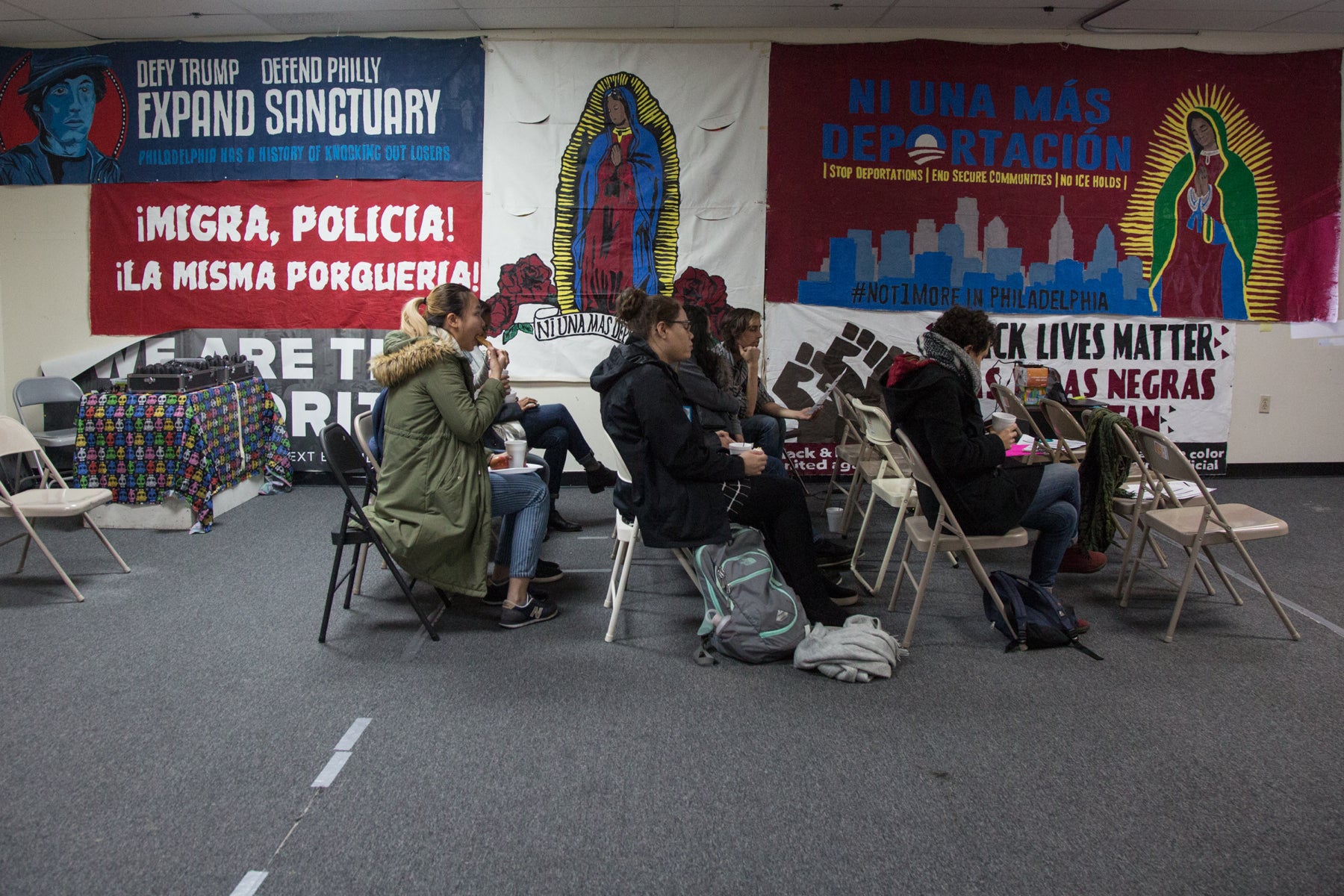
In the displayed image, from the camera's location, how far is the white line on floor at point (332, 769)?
2.27 metres

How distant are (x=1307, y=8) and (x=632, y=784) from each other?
5822 millimetres

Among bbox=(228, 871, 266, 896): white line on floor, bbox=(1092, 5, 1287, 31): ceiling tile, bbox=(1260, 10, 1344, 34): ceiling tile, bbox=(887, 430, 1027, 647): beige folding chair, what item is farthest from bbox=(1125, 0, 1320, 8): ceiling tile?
bbox=(228, 871, 266, 896): white line on floor

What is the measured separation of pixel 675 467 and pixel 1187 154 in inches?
186

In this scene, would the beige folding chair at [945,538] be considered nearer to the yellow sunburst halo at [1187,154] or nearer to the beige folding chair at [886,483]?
the beige folding chair at [886,483]

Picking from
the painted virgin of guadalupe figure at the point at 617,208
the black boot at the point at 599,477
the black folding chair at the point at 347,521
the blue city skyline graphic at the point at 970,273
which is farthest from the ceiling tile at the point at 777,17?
the black folding chair at the point at 347,521

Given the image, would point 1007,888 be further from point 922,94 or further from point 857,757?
point 922,94

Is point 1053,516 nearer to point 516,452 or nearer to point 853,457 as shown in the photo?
point 853,457

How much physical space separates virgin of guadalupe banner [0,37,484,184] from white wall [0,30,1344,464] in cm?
29

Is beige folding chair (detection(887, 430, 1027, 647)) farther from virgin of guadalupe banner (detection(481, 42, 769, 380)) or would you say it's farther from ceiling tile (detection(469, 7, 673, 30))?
ceiling tile (detection(469, 7, 673, 30))

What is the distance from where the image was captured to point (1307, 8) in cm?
520

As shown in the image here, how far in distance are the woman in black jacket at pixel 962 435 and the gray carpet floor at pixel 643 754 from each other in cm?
51

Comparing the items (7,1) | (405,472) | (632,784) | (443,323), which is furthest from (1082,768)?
(7,1)

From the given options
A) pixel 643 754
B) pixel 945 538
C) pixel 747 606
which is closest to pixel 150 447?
pixel 747 606

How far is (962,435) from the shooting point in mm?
3004
